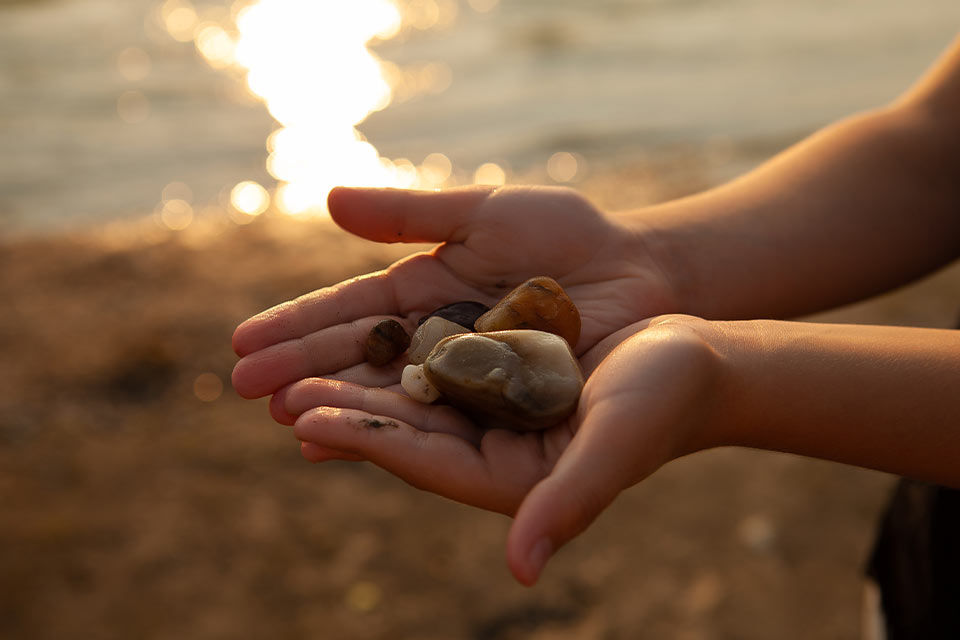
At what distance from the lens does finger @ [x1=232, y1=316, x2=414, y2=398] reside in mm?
1749

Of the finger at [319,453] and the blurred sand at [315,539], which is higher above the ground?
the finger at [319,453]

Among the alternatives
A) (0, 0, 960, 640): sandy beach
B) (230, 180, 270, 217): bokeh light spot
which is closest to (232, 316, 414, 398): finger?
(0, 0, 960, 640): sandy beach

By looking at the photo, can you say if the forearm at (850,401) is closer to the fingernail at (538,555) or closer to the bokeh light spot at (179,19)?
the fingernail at (538,555)

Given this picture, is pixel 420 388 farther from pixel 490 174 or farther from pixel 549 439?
pixel 490 174

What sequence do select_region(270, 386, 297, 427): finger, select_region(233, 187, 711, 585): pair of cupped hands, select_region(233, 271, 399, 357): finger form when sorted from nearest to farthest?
select_region(233, 187, 711, 585): pair of cupped hands → select_region(270, 386, 297, 427): finger → select_region(233, 271, 399, 357): finger

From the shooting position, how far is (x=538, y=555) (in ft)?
3.97

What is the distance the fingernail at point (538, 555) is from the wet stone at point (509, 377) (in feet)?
1.20

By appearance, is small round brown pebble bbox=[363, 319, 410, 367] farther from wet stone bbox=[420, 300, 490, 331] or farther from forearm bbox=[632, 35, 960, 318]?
forearm bbox=[632, 35, 960, 318]

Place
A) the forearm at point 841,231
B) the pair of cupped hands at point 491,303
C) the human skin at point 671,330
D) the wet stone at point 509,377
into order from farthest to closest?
1. the forearm at point 841,231
2. the wet stone at point 509,377
3. the human skin at point 671,330
4. the pair of cupped hands at point 491,303

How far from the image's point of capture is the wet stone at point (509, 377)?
1.57 meters

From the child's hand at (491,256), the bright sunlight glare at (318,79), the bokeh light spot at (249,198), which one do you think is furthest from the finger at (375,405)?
the bokeh light spot at (249,198)

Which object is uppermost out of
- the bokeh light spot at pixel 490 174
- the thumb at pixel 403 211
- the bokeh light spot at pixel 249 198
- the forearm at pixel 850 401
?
the thumb at pixel 403 211

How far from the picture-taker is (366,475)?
11.5 ft

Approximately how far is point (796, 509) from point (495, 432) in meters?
2.10
